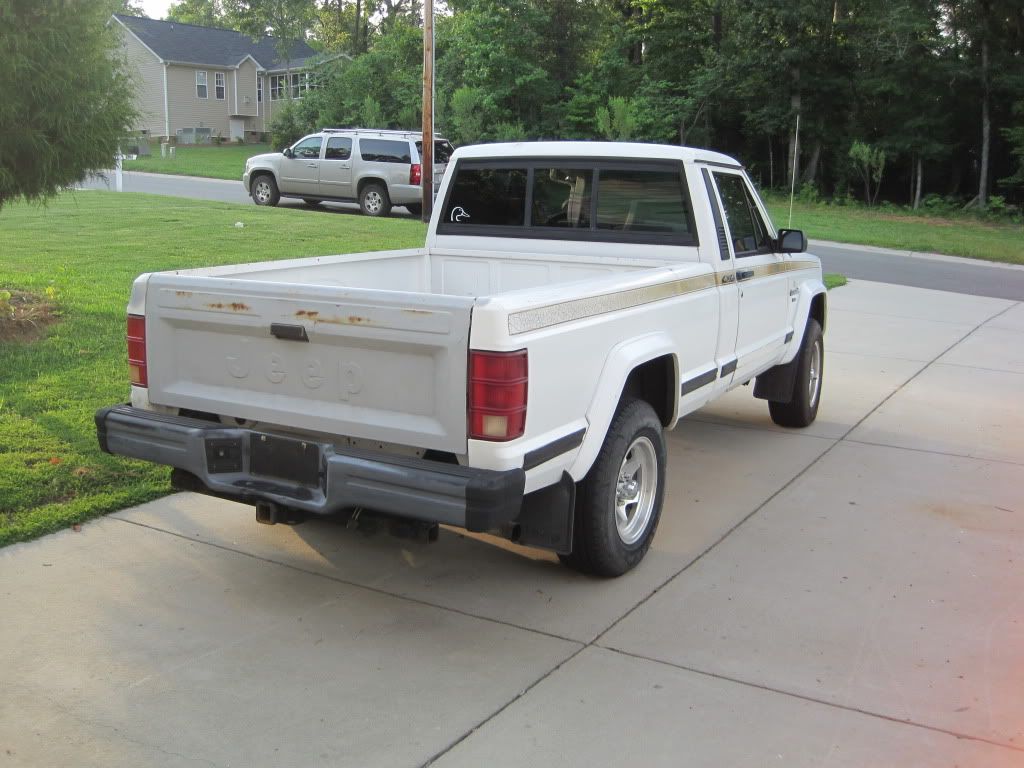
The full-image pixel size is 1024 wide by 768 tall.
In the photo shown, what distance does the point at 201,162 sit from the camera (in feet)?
131

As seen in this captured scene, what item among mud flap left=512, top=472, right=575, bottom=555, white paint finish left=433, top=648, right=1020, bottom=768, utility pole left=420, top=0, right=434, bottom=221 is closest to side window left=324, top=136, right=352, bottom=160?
utility pole left=420, top=0, right=434, bottom=221

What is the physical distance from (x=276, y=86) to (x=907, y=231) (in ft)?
141

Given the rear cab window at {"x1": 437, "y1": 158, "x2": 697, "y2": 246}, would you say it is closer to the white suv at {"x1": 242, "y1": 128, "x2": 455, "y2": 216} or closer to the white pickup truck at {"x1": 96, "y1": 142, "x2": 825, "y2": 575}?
the white pickup truck at {"x1": 96, "y1": 142, "x2": 825, "y2": 575}

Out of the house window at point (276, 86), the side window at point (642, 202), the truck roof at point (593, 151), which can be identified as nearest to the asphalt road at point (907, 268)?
the truck roof at point (593, 151)

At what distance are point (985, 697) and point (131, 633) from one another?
3.25 m

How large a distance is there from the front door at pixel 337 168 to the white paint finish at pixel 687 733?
2094 cm

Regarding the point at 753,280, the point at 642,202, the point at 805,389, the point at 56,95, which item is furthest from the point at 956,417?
the point at 56,95

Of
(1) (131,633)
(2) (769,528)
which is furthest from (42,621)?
(2) (769,528)

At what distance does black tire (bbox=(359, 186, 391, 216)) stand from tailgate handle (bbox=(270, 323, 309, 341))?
19.6m

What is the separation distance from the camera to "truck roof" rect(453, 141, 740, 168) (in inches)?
232

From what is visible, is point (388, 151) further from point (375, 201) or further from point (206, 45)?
point (206, 45)

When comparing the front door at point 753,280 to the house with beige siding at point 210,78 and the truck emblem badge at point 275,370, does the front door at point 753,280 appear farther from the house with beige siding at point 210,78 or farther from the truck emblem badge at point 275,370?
the house with beige siding at point 210,78

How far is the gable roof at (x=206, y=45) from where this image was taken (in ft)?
178

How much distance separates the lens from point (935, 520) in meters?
5.82
